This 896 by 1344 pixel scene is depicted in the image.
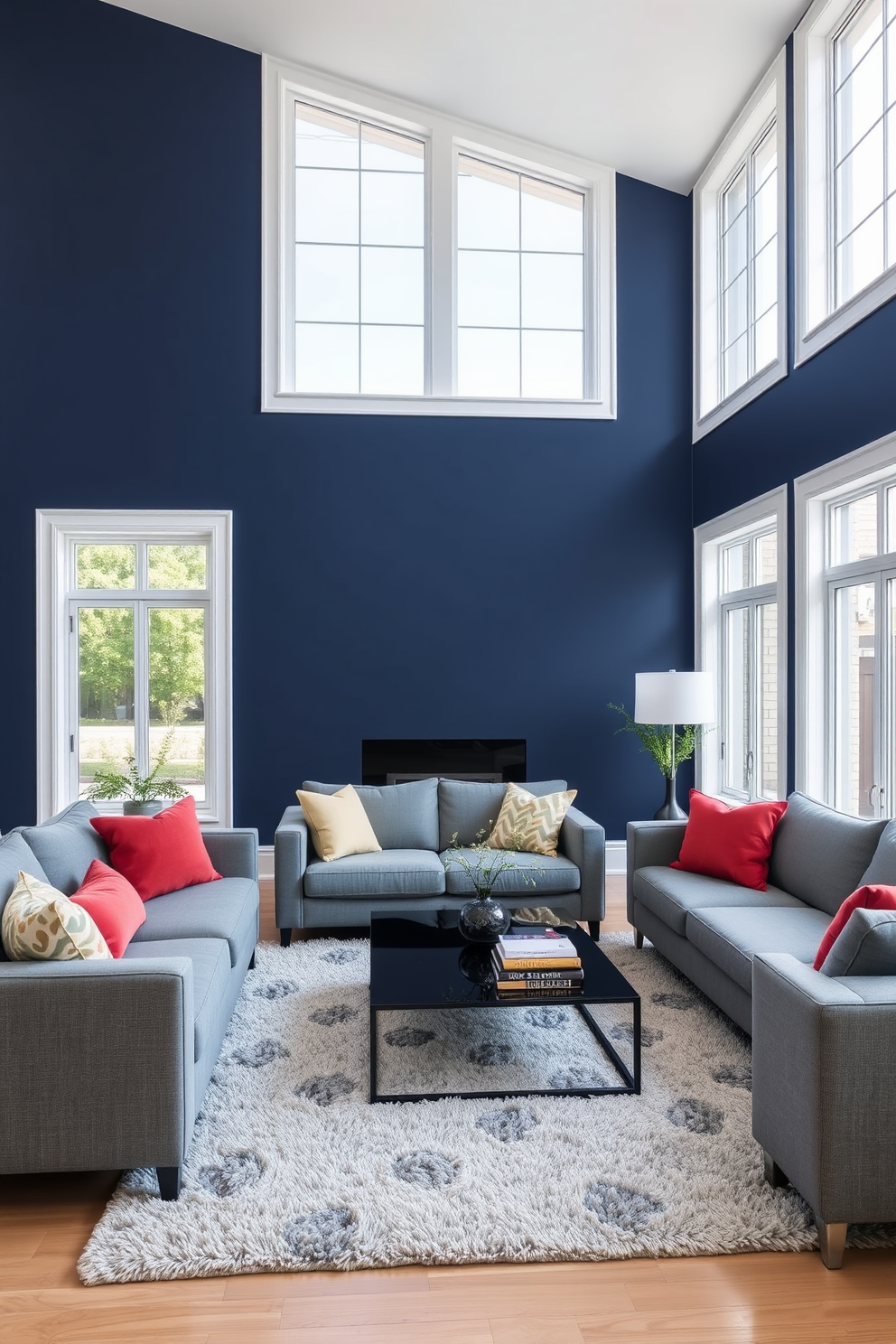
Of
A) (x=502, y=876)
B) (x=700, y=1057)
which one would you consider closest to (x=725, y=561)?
(x=502, y=876)

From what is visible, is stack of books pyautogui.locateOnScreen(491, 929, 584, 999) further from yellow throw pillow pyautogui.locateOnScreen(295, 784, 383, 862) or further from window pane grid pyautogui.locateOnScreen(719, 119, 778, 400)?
window pane grid pyautogui.locateOnScreen(719, 119, 778, 400)

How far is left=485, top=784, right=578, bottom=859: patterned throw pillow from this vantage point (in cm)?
475

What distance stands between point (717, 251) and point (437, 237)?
194cm

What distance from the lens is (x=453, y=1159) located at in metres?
2.45

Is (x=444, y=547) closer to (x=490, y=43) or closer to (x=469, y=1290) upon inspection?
(x=490, y=43)

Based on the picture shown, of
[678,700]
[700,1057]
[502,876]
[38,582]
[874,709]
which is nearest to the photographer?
[700,1057]

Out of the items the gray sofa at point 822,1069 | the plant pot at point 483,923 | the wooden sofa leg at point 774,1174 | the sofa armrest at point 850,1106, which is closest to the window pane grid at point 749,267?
the gray sofa at point 822,1069

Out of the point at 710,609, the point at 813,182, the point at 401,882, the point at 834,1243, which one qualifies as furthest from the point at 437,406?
the point at 834,1243

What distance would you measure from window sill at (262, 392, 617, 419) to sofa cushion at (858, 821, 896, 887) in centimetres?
374

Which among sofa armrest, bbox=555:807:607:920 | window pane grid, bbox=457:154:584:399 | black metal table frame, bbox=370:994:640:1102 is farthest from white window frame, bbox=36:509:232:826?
black metal table frame, bbox=370:994:640:1102

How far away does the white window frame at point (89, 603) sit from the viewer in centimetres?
573

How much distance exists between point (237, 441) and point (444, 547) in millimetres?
1588

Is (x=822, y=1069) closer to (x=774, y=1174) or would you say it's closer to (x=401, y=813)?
(x=774, y=1174)

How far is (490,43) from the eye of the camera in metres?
5.07
